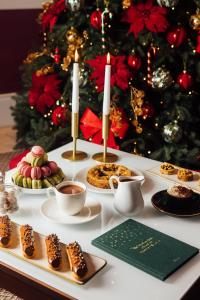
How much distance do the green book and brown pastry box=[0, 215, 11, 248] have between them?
9.1 inches

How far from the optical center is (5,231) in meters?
1.19

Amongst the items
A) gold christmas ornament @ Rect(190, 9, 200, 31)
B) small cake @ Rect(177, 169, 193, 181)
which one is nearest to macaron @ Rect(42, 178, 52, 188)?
small cake @ Rect(177, 169, 193, 181)

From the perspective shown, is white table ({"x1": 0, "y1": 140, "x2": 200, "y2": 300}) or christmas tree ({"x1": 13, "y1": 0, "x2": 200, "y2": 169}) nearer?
white table ({"x1": 0, "y1": 140, "x2": 200, "y2": 300})

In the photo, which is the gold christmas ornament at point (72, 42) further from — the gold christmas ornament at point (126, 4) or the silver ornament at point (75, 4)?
the gold christmas ornament at point (126, 4)

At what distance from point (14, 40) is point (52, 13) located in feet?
3.68

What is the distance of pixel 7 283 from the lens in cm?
112

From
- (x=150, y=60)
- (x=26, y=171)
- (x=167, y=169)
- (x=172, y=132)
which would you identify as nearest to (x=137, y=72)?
(x=150, y=60)

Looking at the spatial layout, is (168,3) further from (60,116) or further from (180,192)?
(180,192)

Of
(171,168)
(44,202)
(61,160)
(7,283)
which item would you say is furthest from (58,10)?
(7,283)

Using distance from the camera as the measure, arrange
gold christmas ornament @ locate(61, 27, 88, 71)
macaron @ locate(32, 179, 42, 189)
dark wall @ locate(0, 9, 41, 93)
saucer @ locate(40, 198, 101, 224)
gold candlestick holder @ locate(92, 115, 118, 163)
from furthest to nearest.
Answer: dark wall @ locate(0, 9, 41, 93)
gold christmas ornament @ locate(61, 27, 88, 71)
gold candlestick holder @ locate(92, 115, 118, 163)
macaron @ locate(32, 179, 42, 189)
saucer @ locate(40, 198, 101, 224)

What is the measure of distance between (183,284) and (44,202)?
529mm

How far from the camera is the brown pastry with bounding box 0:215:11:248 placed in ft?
3.82

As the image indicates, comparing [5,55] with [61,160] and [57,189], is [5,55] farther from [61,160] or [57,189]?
[57,189]

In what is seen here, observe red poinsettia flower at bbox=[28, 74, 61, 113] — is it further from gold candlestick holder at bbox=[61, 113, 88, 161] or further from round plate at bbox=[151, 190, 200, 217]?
round plate at bbox=[151, 190, 200, 217]
